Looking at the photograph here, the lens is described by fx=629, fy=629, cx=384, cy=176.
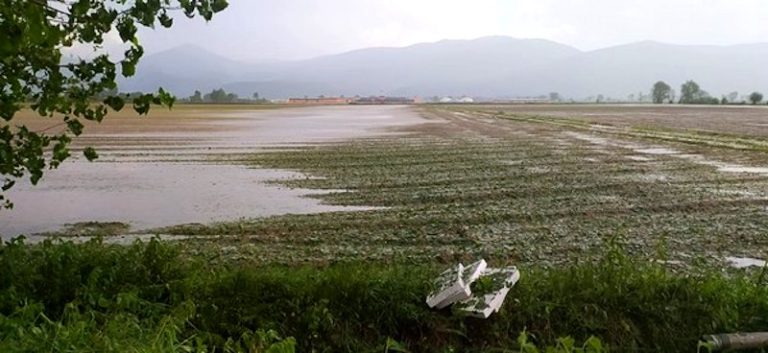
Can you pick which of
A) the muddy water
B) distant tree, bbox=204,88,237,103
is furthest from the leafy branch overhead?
distant tree, bbox=204,88,237,103

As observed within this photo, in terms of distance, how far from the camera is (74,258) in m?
5.62

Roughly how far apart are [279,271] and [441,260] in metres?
2.20

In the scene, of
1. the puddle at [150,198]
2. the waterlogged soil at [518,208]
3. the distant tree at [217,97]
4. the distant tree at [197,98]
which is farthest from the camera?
the distant tree at [217,97]

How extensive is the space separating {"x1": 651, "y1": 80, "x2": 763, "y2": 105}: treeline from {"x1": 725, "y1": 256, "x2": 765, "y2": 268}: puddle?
3338 inches

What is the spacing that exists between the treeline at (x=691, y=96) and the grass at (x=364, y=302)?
87.7 metres

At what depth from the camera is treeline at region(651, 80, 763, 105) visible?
279 ft

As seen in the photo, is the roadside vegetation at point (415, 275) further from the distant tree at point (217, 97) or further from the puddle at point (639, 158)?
the distant tree at point (217, 97)

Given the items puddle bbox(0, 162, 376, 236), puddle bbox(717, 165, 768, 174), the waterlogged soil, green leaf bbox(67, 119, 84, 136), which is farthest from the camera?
puddle bbox(717, 165, 768, 174)

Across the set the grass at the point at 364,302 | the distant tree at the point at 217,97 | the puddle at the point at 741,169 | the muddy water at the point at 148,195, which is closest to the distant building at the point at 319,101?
the distant tree at the point at 217,97

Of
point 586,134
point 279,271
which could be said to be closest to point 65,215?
point 279,271

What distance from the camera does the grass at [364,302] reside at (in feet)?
16.8

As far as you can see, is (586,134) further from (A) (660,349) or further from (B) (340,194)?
(A) (660,349)

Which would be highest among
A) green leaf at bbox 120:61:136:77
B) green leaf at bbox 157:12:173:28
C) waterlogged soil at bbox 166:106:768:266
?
green leaf at bbox 157:12:173:28

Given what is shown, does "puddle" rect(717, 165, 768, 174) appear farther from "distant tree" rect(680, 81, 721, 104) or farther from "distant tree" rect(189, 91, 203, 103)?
"distant tree" rect(189, 91, 203, 103)
